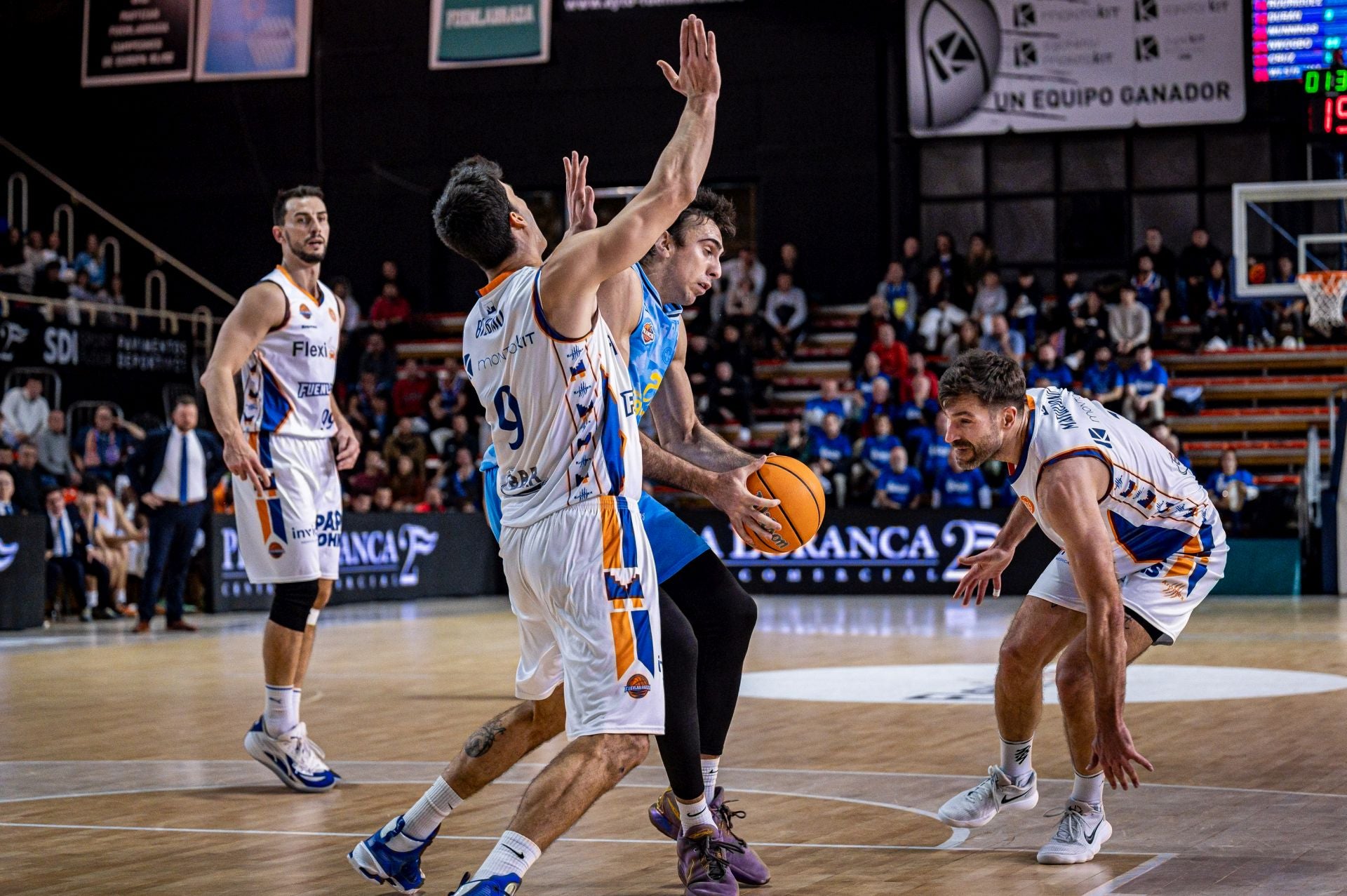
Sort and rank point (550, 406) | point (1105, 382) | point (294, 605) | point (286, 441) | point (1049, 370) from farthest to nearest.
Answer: point (1049, 370), point (1105, 382), point (286, 441), point (294, 605), point (550, 406)

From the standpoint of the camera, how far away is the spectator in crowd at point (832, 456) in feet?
63.7


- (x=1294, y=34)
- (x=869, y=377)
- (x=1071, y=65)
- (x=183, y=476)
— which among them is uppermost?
(x=1071, y=65)

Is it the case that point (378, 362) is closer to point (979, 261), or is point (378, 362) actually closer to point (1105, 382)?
point (979, 261)

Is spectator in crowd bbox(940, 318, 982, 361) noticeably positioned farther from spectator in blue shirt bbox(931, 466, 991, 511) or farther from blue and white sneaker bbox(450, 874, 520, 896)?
blue and white sneaker bbox(450, 874, 520, 896)

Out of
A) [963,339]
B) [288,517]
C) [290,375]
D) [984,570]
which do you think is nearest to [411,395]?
[963,339]

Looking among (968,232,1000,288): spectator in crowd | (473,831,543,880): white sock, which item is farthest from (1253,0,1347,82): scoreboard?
(473,831,543,880): white sock

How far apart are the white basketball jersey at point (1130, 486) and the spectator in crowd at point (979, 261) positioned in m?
17.2

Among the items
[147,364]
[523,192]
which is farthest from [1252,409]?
[147,364]

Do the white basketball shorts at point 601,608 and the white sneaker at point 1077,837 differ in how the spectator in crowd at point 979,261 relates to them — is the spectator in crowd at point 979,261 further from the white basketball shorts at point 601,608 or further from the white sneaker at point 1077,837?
the white basketball shorts at point 601,608

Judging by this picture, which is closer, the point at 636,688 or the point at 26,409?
the point at 636,688

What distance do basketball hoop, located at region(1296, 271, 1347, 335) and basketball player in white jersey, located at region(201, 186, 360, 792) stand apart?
1286cm

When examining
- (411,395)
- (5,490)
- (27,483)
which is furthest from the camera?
(411,395)

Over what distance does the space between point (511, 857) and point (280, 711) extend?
284 cm

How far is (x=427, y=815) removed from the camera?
4.69m
